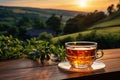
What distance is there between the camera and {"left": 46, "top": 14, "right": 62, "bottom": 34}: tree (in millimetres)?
2675

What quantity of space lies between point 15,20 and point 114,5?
1.25 meters

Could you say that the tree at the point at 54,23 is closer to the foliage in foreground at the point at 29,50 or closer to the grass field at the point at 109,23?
the grass field at the point at 109,23

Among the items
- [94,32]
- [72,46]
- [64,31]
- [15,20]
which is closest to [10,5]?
[15,20]

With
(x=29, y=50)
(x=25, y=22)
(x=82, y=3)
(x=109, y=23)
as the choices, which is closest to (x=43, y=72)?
(x=29, y=50)

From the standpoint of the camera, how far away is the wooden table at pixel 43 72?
111 cm

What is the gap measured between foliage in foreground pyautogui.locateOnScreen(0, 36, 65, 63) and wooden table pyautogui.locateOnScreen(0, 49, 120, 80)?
79 mm

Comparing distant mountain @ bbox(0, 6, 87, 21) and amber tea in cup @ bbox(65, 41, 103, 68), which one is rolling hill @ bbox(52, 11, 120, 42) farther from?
amber tea in cup @ bbox(65, 41, 103, 68)

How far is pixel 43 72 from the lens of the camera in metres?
1.18

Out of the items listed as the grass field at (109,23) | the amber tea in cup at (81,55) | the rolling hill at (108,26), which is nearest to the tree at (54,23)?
the rolling hill at (108,26)

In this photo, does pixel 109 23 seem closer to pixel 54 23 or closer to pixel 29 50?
pixel 54 23

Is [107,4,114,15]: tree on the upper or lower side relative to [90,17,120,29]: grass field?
upper

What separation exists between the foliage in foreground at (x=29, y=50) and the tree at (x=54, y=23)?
0.94 metres

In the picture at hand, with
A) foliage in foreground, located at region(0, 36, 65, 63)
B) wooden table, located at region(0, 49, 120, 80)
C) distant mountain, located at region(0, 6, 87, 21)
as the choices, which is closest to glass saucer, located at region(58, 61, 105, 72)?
wooden table, located at region(0, 49, 120, 80)

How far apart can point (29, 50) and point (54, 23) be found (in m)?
1.12
